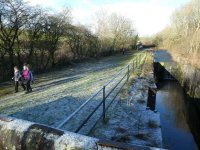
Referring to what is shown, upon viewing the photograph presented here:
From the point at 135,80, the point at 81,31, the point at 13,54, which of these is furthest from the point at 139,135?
the point at 81,31

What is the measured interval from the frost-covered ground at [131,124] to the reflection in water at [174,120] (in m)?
2.25

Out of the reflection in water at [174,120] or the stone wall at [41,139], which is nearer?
the stone wall at [41,139]

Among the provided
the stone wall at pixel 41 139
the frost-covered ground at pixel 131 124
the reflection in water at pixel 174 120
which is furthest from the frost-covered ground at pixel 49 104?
the stone wall at pixel 41 139

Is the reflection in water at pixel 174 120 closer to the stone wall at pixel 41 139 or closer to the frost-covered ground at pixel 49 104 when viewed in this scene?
the frost-covered ground at pixel 49 104

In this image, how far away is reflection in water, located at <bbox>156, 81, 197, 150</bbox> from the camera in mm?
12891

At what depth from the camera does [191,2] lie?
6053 centimetres

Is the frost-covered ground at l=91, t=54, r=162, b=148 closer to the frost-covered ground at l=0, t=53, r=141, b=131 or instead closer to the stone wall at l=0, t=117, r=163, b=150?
the frost-covered ground at l=0, t=53, r=141, b=131

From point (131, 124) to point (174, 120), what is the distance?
795cm

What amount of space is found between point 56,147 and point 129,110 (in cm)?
860

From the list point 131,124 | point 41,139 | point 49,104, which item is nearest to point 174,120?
point 131,124

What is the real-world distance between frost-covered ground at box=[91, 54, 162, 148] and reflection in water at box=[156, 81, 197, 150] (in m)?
2.25

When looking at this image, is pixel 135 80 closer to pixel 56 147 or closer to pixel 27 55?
pixel 27 55

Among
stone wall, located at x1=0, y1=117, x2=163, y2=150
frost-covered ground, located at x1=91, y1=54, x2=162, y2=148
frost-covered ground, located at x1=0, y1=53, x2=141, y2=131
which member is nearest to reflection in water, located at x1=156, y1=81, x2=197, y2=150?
frost-covered ground, located at x1=91, y1=54, x2=162, y2=148

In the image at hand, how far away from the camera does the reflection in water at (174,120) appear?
42.3ft
